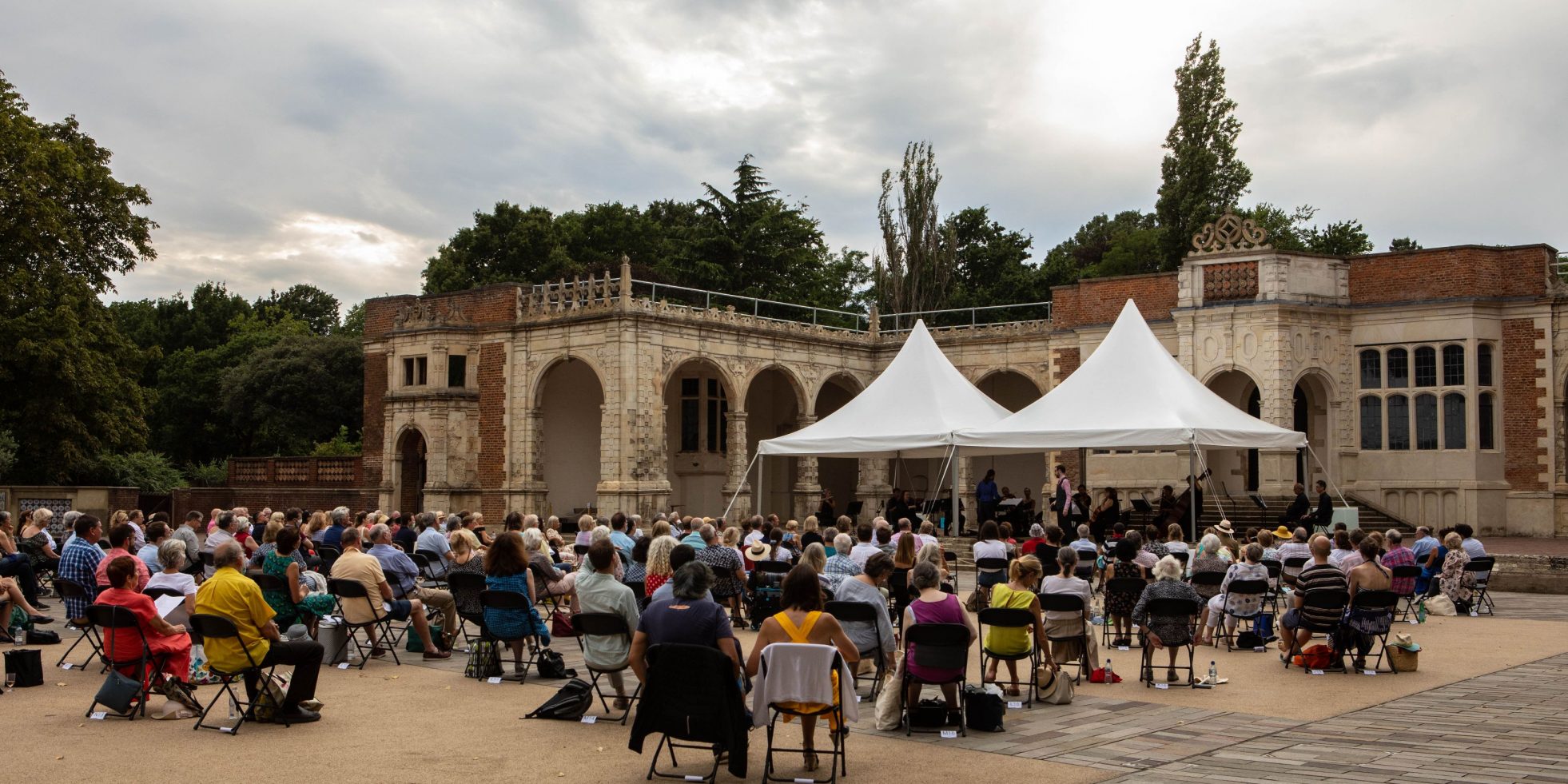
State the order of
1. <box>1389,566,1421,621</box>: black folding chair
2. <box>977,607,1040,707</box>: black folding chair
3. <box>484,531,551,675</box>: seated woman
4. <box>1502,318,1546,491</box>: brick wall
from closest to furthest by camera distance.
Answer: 1. <box>977,607,1040,707</box>: black folding chair
2. <box>484,531,551,675</box>: seated woman
3. <box>1389,566,1421,621</box>: black folding chair
4. <box>1502,318,1546,491</box>: brick wall

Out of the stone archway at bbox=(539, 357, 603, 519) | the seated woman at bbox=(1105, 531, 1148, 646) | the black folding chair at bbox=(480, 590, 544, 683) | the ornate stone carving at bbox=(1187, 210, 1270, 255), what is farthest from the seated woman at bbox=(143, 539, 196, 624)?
the stone archway at bbox=(539, 357, 603, 519)

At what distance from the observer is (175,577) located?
9641 mm

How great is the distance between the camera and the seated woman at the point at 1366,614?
35.5 ft

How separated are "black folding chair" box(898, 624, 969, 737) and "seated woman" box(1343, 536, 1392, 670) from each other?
4.27m

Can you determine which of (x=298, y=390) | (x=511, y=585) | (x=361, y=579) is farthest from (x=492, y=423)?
(x=511, y=585)

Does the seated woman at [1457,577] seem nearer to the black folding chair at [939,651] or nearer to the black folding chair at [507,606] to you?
the black folding chair at [939,651]

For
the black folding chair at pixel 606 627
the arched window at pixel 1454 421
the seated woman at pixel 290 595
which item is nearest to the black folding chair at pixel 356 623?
the seated woman at pixel 290 595

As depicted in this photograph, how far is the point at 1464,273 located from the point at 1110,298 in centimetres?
703

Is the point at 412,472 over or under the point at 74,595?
over

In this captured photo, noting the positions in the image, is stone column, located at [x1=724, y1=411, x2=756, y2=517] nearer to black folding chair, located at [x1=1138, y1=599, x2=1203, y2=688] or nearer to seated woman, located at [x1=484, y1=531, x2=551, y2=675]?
seated woman, located at [x1=484, y1=531, x2=551, y2=675]

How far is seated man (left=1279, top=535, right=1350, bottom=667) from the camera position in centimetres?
1085

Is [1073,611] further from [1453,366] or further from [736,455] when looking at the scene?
[736,455]

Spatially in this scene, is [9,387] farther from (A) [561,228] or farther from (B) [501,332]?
(A) [561,228]

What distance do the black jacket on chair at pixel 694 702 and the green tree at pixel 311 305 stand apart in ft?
199
